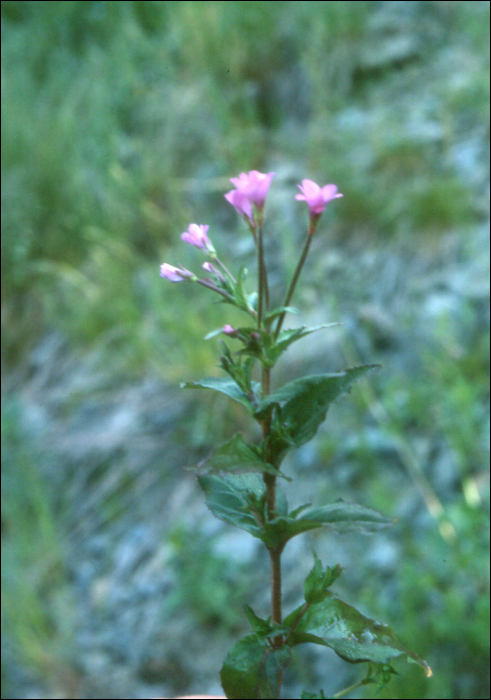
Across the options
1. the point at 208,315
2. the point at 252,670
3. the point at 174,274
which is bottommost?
the point at 252,670

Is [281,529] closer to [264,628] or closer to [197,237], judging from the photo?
[264,628]

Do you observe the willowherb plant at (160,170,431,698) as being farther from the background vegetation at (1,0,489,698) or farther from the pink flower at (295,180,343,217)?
the background vegetation at (1,0,489,698)

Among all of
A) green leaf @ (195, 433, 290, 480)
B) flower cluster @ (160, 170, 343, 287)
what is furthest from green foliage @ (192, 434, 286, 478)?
flower cluster @ (160, 170, 343, 287)

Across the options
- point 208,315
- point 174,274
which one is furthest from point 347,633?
point 208,315

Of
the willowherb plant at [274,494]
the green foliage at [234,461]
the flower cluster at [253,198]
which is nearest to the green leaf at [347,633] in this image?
the willowherb plant at [274,494]

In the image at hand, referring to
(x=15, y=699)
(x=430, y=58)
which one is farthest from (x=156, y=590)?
(x=430, y=58)

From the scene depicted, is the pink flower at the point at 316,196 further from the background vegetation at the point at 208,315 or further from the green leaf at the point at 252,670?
the background vegetation at the point at 208,315

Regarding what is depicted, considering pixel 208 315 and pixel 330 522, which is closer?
pixel 330 522
